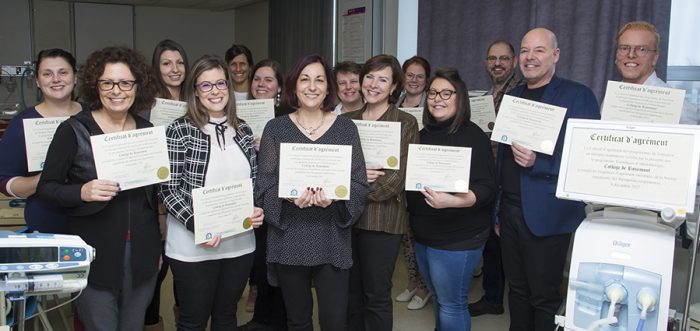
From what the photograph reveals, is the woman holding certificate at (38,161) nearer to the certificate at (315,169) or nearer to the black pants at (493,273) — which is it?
the certificate at (315,169)

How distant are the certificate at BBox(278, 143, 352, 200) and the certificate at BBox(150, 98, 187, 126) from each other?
0.66 meters

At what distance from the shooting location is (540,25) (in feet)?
13.6

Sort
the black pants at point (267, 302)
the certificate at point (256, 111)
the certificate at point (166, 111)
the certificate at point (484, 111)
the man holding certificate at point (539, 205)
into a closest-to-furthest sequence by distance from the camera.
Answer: the man holding certificate at point (539, 205), the certificate at point (166, 111), the certificate at point (256, 111), the black pants at point (267, 302), the certificate at point (484, 111)

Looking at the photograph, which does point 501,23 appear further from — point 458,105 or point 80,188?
point 80,188

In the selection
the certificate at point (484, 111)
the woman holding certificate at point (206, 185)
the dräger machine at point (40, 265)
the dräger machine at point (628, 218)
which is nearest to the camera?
the dräger machine at point (40, 265)

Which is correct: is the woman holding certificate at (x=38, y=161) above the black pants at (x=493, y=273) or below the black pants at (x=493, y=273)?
above

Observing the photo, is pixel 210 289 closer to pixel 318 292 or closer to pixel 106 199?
pixel 318 292

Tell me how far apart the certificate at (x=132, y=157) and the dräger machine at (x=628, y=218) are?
4.60 ft

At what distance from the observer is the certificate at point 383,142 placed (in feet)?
7.73

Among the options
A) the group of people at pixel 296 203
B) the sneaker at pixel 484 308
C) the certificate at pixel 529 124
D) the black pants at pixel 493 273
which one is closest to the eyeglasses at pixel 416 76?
the group of people at pixel 296 203

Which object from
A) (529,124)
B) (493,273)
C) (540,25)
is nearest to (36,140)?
(529,124)

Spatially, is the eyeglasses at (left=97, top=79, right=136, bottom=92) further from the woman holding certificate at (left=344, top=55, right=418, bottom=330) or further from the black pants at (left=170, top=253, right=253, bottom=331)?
the woman holding certificate at (left=344, top=55, right=418, bottom=330)

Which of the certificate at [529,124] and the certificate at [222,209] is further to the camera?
the certificate at [529,124]

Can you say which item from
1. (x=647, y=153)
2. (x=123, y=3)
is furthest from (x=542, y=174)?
(x=123, y=3)
